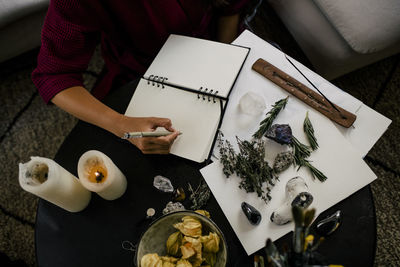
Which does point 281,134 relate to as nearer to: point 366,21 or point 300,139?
point 300,139

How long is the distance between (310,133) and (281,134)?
0.25ft

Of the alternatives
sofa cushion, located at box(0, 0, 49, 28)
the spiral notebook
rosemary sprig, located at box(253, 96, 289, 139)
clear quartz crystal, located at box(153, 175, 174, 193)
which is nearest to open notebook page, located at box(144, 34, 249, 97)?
the spiral notebook

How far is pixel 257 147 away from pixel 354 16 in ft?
2.38

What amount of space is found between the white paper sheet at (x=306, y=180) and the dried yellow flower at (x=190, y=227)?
0.13 m

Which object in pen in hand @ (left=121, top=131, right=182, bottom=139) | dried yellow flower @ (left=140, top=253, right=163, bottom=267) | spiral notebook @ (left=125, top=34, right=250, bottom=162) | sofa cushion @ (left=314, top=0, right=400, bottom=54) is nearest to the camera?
dried yellow flower @ (left=140, top=253, right=163, bottom=267)

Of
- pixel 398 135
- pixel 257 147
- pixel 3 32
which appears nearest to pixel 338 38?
pixel 398 135

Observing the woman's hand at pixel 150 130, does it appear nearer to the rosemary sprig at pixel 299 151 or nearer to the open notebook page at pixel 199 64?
the open notebook page at pixel 199 64

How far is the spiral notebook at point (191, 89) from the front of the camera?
28.5 inches

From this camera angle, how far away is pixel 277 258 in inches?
15.8

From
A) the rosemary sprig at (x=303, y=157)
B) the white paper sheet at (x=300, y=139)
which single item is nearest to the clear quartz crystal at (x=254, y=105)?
the white paper sheet at (x=300, y=139)

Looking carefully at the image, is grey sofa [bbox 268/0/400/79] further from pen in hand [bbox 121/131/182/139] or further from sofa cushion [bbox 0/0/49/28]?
sofa cushion [bbox 0/0/49/28]

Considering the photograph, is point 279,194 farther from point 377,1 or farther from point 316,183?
point 377,1

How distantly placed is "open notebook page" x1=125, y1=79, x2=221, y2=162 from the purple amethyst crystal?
140 mm

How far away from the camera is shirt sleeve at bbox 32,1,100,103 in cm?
72
